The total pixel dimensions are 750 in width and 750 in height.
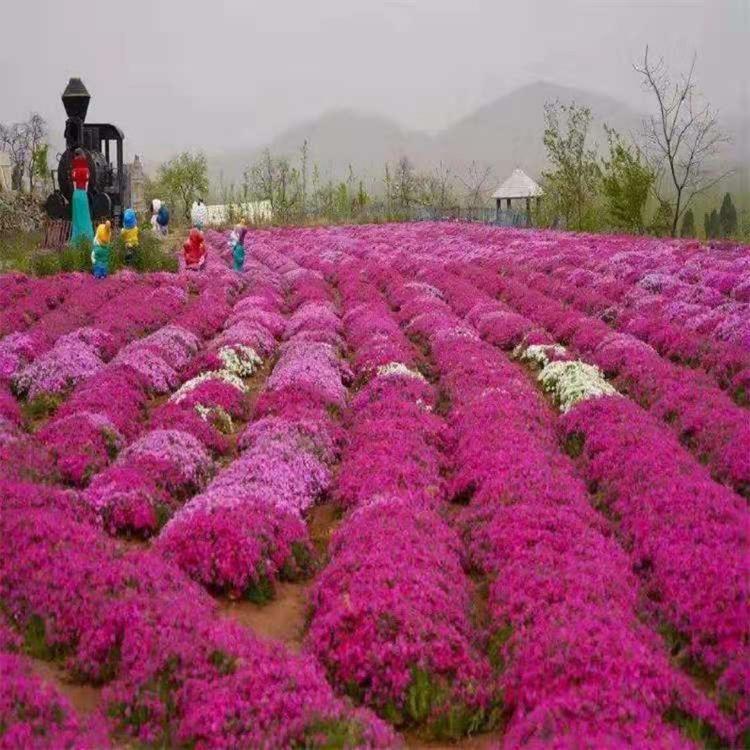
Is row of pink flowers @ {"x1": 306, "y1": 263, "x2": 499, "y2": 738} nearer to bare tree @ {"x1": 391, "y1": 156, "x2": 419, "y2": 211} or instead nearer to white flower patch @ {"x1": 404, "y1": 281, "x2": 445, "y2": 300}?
white flower patch @ {"x1": 404, "y1": 281, "x2": 445, "y2": 300}

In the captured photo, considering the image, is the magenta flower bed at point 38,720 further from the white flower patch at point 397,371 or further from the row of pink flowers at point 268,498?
the white flower patch at point 397,371

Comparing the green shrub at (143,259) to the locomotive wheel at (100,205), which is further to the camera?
the locomotive wheel at (100,205)

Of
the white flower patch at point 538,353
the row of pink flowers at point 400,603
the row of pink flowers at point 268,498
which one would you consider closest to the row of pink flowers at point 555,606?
the row of pink flowers at point 400,603

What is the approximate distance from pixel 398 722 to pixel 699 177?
172 ft

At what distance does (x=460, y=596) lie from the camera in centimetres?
736

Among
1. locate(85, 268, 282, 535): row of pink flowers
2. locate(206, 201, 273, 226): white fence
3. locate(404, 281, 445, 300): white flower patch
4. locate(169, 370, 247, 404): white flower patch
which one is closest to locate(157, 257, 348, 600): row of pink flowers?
locate(85, 268, 282, 535): row of pink flowers

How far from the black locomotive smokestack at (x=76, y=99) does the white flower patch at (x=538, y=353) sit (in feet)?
86.1

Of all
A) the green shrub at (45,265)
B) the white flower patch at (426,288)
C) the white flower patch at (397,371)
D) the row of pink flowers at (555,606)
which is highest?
the green shrub at (45,265)

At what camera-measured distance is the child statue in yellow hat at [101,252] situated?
2552cm

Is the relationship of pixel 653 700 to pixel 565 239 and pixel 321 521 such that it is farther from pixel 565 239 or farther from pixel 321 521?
pixel 565 239

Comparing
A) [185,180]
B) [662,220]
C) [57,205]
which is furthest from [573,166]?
[185,180]

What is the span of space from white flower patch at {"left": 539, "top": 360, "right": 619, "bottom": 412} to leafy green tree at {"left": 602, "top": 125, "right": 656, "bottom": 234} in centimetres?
3436

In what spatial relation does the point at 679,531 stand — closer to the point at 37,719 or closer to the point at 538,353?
the point at 37,719

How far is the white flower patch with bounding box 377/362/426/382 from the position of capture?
49.4 ft
